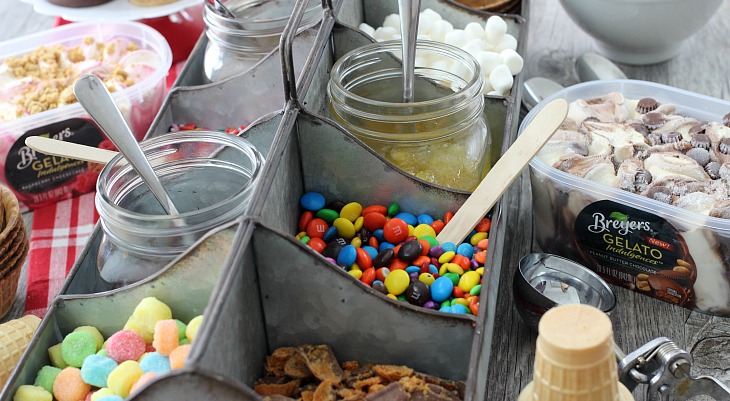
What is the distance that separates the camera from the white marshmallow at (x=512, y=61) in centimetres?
126

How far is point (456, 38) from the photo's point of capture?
1.34 metres

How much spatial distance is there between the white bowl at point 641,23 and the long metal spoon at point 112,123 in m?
1.05

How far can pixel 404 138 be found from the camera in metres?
1.00

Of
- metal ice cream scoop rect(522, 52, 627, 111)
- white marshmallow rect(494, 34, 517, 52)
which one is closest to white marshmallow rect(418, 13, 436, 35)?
white marshmallow rect(494, 34, 517, 52)

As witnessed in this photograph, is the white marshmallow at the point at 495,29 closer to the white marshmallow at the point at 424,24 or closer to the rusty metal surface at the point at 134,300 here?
the white marshmallow at the point at 424,24

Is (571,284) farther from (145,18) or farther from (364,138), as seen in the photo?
(145,18)

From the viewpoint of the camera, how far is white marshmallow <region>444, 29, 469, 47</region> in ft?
4.37

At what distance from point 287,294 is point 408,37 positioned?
0.41m

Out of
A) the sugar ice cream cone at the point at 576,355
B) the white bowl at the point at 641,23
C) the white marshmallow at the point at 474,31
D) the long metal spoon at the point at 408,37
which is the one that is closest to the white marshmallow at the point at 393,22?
the white marshmallow at the point at 474,31

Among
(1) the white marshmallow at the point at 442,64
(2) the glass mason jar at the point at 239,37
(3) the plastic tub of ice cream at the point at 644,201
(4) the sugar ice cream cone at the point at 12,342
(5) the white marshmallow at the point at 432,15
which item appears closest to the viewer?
(4) the sugar ice cream cone at the point at 12,342

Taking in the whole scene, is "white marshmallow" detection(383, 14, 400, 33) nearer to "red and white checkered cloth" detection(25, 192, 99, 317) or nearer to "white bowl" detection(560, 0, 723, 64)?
"white bowl" detection(560, 0, 723, 64)

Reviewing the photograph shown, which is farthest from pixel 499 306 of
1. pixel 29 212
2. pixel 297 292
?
pixel 29 212

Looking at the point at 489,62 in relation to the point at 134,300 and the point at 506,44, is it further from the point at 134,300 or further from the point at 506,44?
the point at 134,300

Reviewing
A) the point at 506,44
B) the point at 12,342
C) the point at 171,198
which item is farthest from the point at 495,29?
the point at 12,342
